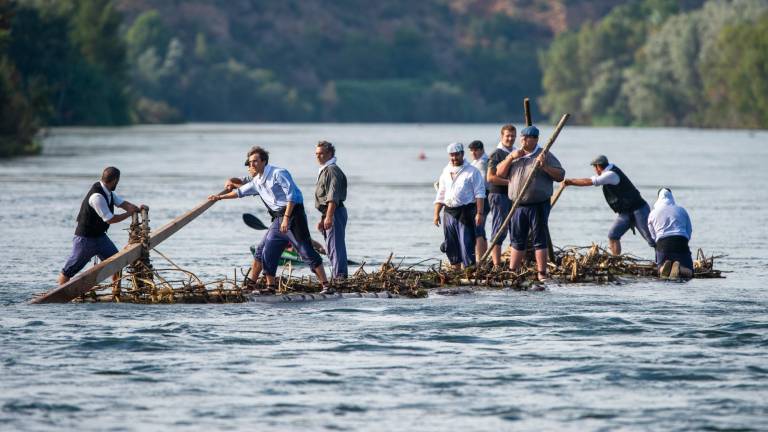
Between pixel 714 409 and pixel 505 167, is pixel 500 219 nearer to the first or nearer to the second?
pixel 505 167

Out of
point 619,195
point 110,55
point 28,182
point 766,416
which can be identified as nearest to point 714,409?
point 766,416

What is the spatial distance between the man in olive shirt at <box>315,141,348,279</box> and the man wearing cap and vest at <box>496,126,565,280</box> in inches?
90.1

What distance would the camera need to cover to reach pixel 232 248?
27.5 m

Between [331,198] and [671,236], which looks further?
[671,236]

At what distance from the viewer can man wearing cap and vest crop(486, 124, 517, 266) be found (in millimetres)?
20594

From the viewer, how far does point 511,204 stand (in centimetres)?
2089

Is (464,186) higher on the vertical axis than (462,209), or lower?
higher

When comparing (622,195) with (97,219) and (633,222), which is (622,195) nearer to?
(633,222)

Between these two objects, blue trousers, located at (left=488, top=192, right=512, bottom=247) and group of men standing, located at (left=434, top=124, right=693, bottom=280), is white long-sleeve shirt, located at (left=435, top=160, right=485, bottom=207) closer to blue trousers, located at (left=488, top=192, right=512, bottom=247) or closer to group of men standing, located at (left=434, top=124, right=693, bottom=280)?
group of men standing, located at (left=434, top=124, right=693, bottom=280)

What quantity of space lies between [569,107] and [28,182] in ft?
391

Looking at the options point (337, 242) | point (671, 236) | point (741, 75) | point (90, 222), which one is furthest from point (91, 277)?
point (741, 75)

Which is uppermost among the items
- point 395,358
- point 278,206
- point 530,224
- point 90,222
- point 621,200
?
point 621,200

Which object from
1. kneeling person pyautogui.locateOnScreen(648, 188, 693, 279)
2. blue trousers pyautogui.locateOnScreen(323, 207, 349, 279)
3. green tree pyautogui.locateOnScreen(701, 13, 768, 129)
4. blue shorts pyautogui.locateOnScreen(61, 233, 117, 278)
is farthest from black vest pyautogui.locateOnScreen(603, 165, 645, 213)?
green tree pyautogui.locateOnScreen(701, 13, 768, 129)

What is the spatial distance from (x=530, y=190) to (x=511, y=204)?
1268mm
